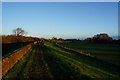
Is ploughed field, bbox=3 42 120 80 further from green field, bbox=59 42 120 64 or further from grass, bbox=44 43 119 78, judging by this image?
green field, bbox=59 42 120 64

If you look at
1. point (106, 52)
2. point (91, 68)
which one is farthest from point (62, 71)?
point (106, 52)

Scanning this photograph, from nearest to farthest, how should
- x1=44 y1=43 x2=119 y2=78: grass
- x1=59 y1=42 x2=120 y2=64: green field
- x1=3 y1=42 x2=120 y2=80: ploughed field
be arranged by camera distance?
x1=3 y1=42 x2=120 y2=80: ploughed field
x1=44 y1=43 x2=119 y2=78: grass
x1=59 y1=42 x2=120 y2=64: green field

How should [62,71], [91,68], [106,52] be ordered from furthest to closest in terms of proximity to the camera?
[106,52], [91,68], [62,71]

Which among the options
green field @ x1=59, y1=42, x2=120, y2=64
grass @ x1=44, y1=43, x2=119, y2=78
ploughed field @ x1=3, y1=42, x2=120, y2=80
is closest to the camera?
ploughed field @ x1=3, y1=42, x2=120, y2=80

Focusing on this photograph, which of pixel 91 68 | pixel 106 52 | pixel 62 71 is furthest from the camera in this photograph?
pixel 106 52

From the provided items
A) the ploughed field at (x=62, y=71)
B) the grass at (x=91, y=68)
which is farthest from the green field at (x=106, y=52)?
the ploughed field at (x=62, y=71)

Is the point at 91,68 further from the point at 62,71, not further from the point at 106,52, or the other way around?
the point at 106,52

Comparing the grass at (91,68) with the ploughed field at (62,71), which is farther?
the grass at (91,68)

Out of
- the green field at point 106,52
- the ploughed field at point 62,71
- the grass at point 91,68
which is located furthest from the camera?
the green field at point 106,52

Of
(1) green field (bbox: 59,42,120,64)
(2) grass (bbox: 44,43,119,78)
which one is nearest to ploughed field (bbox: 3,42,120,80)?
(2) grass (bbox: 44,43,119,78)

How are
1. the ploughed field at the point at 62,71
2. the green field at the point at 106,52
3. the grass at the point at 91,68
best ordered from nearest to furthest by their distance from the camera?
the ploughed field at the point at 62,71 < the grass at the point at 91,68 < the green field at the point at 106,52

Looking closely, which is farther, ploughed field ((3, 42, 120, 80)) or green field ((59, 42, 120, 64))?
green field ((59, 42, 120, 64))

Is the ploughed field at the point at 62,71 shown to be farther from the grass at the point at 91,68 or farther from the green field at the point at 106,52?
the green field at the point at 106,52

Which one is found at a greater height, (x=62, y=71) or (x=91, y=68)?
(x=62, y=71)
